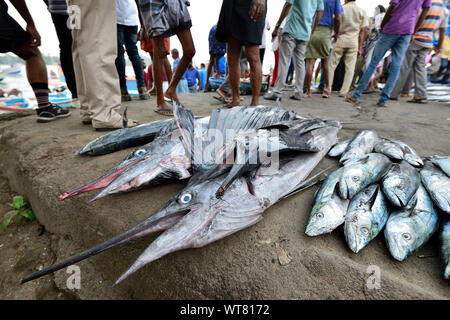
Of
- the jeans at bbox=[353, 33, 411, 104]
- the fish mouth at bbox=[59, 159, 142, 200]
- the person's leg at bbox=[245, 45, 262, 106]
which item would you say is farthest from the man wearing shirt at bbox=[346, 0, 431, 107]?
the fish mouth at bbox=[59, 159, 142, 200]

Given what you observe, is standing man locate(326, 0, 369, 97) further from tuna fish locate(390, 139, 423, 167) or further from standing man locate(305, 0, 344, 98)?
tuna fish locate(390, 139, 423, 167)

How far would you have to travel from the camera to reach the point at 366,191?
1.25m

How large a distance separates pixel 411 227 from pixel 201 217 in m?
1.00

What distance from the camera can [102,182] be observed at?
1.23 metres

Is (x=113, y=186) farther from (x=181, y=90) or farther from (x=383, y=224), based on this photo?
(x=181, y=90)

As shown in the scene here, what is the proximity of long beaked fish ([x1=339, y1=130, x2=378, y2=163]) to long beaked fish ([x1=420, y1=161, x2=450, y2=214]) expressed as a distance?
41 cm

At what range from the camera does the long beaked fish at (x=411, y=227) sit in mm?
933

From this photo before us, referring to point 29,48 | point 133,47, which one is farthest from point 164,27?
point 133,47

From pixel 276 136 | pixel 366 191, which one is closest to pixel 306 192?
pixel 366 191

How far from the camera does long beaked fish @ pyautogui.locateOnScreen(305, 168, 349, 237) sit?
104 centimetres

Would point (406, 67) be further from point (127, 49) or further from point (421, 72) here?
point (127, 49)

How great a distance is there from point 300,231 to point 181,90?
7.54m

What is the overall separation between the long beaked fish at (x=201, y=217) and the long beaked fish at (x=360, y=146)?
2.39 feet

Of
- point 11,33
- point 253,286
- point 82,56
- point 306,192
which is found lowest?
point 253,286
